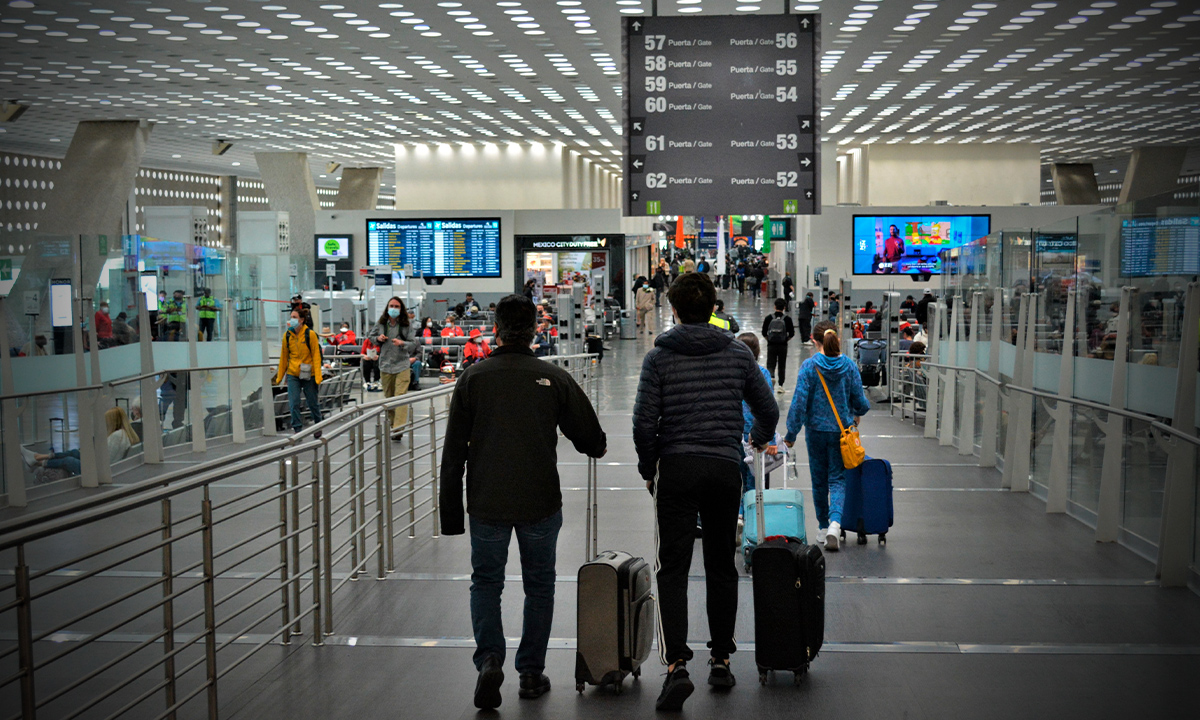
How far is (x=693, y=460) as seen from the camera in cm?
432

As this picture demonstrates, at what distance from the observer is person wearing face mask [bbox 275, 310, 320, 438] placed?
529 inches

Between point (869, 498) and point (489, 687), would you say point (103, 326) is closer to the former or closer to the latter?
point (869, 498)

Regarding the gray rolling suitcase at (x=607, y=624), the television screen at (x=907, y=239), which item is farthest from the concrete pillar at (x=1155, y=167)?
the gray rolling suitcase at (x=607, y=624)

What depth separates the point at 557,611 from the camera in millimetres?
5590

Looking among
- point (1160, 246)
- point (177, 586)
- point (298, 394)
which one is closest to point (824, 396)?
point (1160, 246)

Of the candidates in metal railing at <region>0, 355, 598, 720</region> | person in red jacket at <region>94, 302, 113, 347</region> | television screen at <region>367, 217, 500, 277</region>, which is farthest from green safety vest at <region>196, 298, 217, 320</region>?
television screen at <region>367, 217, 500, 277</region>

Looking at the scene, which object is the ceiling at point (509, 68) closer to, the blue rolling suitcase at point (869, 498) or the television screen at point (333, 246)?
the television screen at point (333, 246)

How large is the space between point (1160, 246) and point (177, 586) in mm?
6371

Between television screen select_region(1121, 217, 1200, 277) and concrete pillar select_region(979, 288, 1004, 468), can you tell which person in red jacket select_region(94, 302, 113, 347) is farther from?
television screen select_region(1121, 217, 1200, 277)

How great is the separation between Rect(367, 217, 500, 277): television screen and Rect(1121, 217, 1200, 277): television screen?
23.4 metres

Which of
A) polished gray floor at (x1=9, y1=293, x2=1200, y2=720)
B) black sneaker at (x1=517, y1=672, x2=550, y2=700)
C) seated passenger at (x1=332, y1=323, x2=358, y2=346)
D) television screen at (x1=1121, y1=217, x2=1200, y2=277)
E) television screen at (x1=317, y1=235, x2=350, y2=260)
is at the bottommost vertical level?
polished gray floor at (x1=9, y1=293, x2=1200, y2=720)

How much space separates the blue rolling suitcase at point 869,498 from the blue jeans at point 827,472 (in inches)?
2.8

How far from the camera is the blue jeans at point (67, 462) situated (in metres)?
9.88

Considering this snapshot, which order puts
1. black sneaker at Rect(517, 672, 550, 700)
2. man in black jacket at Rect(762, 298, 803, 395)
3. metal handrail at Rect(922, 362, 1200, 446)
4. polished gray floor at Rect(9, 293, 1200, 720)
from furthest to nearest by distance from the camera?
man in black jacket at Rect(762, 298, 803, 395)
metal handrail at Rect(922, 362, 1200, 446)
black sneaker at Rect(517, 672, 550, 700)
polished gray floor at Rect(9, 293, 1200, 720)
